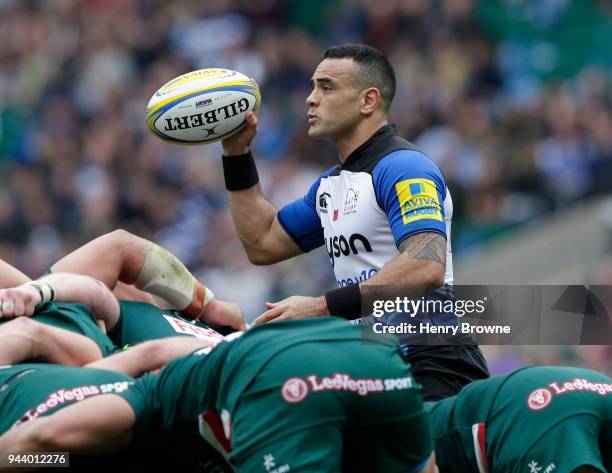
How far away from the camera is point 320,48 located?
12852mm

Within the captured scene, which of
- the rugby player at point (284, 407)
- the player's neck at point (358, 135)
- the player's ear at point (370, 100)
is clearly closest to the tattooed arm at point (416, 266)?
the player's neck at point (358, 135)

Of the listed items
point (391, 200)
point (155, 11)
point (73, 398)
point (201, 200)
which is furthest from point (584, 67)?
point (73, 398)

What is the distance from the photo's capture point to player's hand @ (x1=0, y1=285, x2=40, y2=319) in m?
4.56

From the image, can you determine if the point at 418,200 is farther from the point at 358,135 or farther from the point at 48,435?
the point at 48,435

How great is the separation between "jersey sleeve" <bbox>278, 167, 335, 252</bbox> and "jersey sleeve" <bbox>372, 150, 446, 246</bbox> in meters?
0.58

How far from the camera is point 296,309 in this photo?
4.80 meters

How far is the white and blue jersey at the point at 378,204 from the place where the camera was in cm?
502

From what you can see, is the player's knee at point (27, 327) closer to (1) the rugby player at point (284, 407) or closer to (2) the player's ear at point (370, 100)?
(1) the rugby player at point (284, 407)

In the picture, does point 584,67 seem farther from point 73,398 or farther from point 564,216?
point 73,398

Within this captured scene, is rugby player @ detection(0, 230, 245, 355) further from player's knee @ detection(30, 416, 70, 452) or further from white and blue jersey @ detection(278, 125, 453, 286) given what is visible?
player's knee @ detection(30, 416, 70, 452)

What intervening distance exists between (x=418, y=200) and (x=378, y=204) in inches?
9.2

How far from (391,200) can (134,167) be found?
23.8ft

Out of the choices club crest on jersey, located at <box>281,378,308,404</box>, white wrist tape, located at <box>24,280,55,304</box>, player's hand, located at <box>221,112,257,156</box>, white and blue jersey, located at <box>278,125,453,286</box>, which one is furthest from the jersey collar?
club crest on jersey, located at <box>281,378,308,404</box>

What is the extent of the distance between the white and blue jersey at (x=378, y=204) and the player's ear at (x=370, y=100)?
0.10 metres
